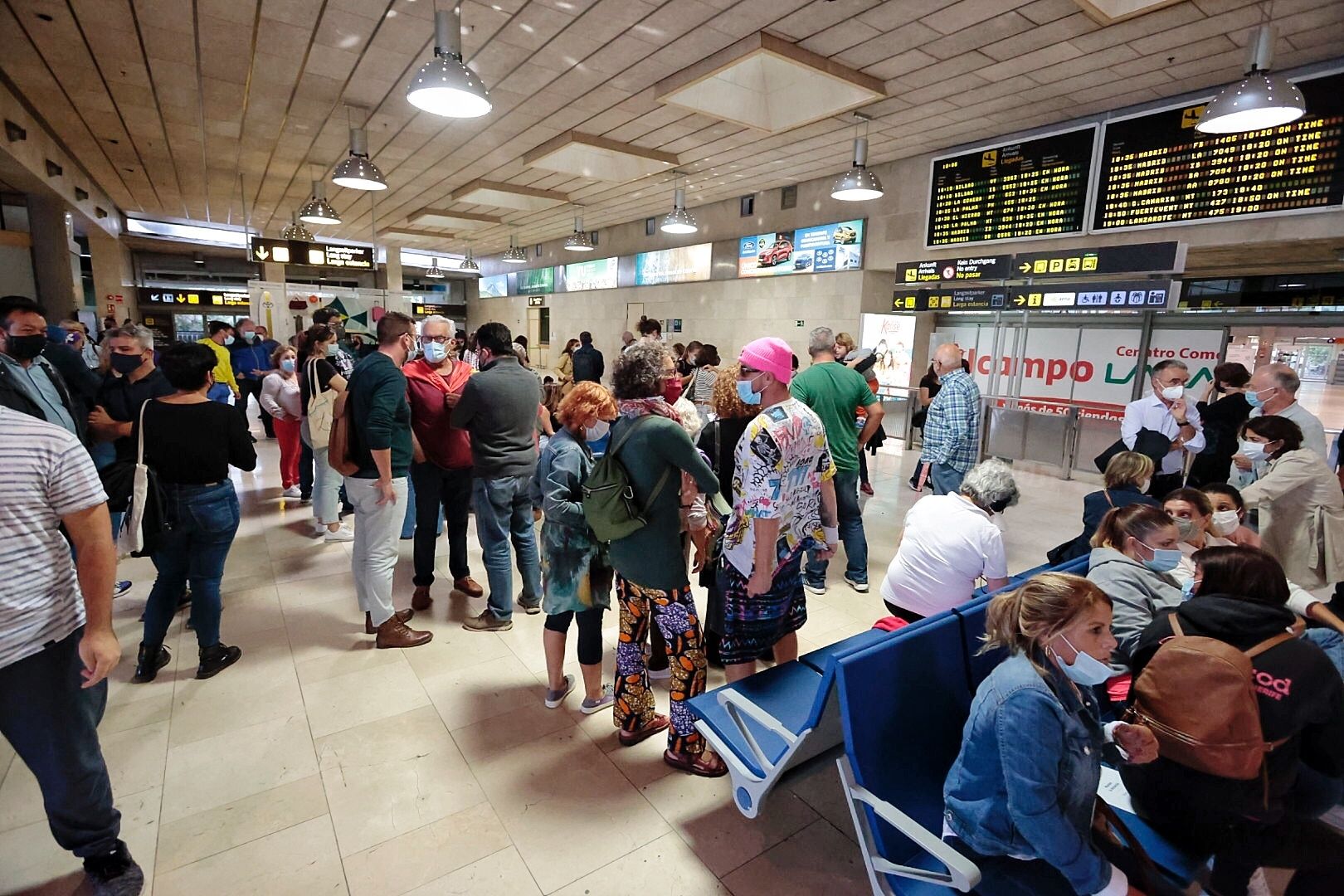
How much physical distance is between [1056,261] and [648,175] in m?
5.39

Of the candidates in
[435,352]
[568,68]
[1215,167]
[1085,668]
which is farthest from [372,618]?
[1215,167]

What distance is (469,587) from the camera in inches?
153

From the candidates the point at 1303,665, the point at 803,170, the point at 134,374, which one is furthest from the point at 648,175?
the point at 1303,665

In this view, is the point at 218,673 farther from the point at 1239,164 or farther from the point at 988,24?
the point at 1239,164

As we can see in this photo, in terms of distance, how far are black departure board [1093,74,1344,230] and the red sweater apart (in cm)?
628

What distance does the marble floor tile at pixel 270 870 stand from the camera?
182 centimetres

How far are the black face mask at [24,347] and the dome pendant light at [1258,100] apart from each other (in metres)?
6.35

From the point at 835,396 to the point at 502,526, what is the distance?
6.94ft

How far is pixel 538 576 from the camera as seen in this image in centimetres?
369

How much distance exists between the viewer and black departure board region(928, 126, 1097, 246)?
6059 millimetres

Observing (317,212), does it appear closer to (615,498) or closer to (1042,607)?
(615,498)

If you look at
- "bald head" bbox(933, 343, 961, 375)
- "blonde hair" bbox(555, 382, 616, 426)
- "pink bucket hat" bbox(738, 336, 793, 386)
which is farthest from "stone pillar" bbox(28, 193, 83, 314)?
"bald head" bbox(933, 343, 961, 375)

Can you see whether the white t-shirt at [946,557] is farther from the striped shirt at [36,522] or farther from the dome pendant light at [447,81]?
the dome pendant light at [447,81]

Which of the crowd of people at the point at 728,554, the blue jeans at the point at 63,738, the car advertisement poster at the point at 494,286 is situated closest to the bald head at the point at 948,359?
the crowd of people at the point at 728,554
